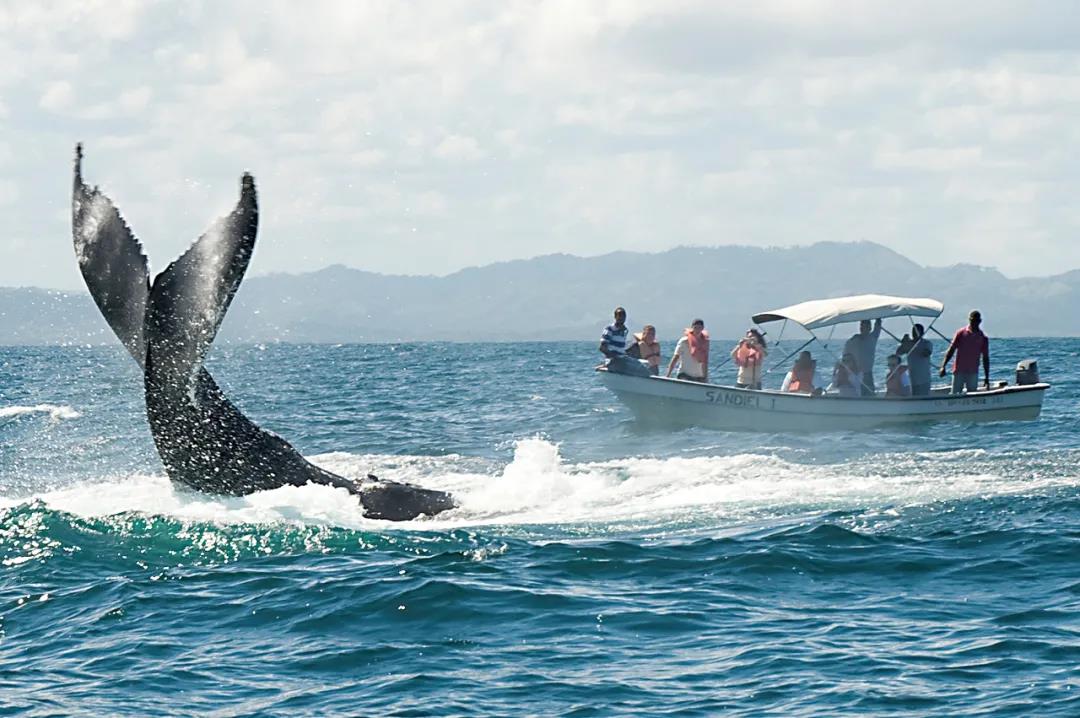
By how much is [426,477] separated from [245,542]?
215 inches

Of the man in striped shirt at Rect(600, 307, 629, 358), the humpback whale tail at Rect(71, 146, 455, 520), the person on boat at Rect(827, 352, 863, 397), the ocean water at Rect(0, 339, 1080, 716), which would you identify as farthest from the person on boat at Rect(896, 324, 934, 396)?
the humpback whale tail at Rect(71, 146, 455, 520)

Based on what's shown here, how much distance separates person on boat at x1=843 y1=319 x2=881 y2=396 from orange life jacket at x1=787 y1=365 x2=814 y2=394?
2.27 ft

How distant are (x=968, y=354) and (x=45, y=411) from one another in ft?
58.2

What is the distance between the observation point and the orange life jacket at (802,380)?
77.7 feet

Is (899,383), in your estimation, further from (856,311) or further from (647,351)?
(647,351)

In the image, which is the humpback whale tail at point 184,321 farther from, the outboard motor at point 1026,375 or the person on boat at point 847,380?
the outboard motor at point 1026,375

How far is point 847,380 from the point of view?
23203mm

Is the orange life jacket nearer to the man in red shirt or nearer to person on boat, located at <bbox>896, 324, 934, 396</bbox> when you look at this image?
person on boat, located at <bbox>896, 324, 934, 396</bbox>

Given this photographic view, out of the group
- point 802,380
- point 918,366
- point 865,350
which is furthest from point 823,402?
point 918,366

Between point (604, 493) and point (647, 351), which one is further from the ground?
point (647, 351)

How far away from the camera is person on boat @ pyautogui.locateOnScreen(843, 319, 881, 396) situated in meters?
23.4

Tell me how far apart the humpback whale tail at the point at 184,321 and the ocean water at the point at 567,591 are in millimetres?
396

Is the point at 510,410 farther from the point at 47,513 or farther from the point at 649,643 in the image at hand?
the point at 649,643

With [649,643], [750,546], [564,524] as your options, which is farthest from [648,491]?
[649,643]
